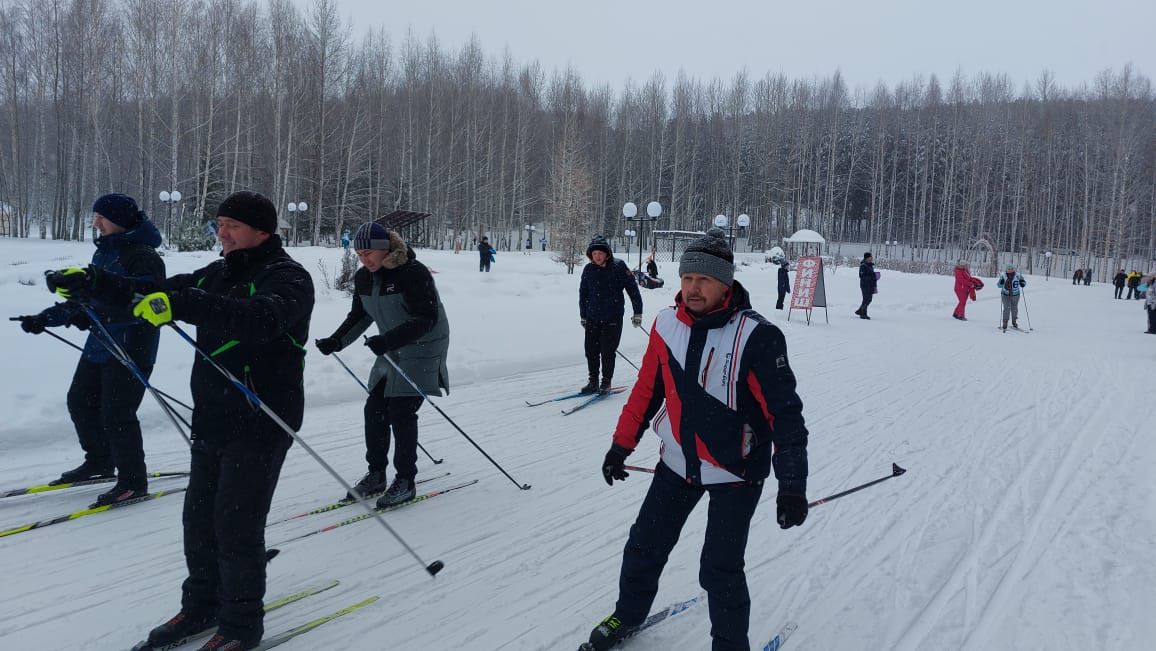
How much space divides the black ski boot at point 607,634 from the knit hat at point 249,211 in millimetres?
2034

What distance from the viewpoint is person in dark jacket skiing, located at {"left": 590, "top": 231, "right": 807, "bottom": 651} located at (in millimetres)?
2389

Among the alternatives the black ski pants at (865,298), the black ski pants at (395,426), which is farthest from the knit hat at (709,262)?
the black ski pants at (865,298)

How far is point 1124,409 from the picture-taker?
774 centimetres

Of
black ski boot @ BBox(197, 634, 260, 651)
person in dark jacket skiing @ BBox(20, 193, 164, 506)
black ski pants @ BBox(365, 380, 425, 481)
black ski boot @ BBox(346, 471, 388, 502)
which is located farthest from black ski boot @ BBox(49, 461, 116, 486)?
black ski boot @ BBox(197, 634, 260, 651)

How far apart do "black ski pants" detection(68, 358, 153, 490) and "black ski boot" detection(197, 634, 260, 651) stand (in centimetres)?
194

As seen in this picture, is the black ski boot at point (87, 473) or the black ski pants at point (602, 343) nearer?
the black ski boot at point (87, 473)

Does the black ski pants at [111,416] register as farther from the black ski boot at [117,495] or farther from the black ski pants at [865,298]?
the black ski pants at [865,298]

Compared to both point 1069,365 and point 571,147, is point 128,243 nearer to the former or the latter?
point 1069,365

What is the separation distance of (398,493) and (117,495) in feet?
5.34

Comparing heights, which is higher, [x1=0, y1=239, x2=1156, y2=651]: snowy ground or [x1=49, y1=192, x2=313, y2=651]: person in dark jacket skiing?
[x1=49, y1=192, x2=313, y2=651]: person in dark jacket skiing

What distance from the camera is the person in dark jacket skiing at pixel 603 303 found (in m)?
7.45

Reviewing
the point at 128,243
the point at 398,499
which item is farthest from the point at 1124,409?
the point at 128,243

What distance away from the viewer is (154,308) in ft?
6.84

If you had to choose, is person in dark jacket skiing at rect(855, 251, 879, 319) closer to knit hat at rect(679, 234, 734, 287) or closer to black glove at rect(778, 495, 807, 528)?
knit hat at rect(679, 234, 734, 287)
